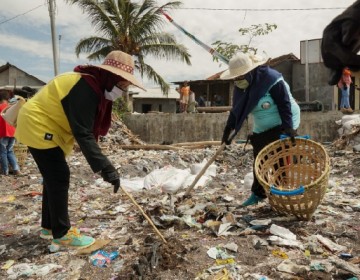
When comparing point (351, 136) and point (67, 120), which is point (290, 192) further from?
point (351, 136)

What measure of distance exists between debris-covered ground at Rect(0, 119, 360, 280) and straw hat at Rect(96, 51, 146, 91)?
1.29 metres

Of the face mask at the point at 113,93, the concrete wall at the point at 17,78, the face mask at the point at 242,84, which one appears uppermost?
the concrete wall at the point at 17,78

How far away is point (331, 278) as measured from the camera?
2.35 metres

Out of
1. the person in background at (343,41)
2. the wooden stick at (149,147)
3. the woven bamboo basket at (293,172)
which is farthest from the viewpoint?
the wooden stick at (149,147)

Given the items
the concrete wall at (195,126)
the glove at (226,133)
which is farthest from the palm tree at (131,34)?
the glove at (226,133)

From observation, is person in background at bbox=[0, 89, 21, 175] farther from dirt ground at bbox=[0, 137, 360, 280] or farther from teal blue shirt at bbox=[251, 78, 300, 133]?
teal blue shirt at bbox=[251, 78, 300, 133]

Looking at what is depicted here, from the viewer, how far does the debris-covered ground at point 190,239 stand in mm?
2557

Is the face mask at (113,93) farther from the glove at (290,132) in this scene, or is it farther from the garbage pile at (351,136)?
the garbage pile at (351,136)

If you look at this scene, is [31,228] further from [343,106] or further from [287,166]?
[343,106]

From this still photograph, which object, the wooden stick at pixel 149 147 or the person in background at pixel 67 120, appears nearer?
the person in background at pixel 67 120

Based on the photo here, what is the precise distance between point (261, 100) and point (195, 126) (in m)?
7.91

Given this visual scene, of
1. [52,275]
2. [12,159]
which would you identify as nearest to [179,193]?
[52,275]

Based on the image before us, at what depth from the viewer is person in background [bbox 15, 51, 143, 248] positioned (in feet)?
8.84

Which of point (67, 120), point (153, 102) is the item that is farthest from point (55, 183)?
point (153, 102)
